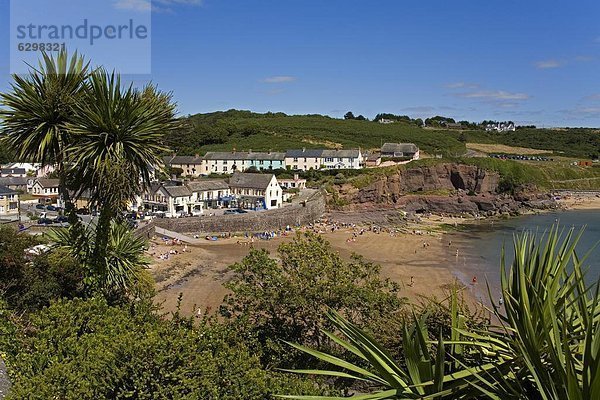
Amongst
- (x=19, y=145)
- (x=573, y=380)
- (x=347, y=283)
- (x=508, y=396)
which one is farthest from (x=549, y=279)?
(x=19, y=145)

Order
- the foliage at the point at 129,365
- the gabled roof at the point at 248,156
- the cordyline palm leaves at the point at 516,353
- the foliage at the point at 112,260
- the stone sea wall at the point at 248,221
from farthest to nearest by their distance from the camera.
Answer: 1. the gabled roof at the point at 248,156
2. the stone sea wall at the point at 248,221
3. the foliage at the point at 112,260
4. the foliage at the point at 129,365
5. the cordyline palm leaves at the point at 516,353

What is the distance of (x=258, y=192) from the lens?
6238 centimetres

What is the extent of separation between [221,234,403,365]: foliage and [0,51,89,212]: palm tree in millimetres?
5174

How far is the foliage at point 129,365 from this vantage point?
8047 millimetres

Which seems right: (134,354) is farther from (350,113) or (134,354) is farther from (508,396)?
(350,113)

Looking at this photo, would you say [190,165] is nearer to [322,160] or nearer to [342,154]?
[322,160]

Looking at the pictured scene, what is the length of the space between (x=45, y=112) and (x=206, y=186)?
52.1m

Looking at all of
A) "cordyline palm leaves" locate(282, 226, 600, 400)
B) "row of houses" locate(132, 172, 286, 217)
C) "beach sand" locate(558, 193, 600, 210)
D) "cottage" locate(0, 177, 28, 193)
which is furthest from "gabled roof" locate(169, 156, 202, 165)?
"cordyline palm leaves" locate(282, 226, 600, 400)

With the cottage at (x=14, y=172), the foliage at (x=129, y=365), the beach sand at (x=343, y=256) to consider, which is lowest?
the beach sand at (x=343, y=256)

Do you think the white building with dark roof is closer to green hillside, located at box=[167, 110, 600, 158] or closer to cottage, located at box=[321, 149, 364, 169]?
cottage, located at box=[321, 149, 364, 169]

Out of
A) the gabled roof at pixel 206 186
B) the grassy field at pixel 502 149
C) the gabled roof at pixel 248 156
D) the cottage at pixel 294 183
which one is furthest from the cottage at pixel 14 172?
the grassy field at pixel 502 149

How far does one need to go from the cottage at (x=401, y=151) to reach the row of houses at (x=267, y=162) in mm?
9565

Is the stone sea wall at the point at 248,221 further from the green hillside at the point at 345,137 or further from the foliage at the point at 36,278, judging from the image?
the green hillside at the point at 345,137

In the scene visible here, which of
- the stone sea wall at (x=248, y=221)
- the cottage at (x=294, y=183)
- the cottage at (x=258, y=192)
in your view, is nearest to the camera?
the stone sea wall at (x=248, y=221)
